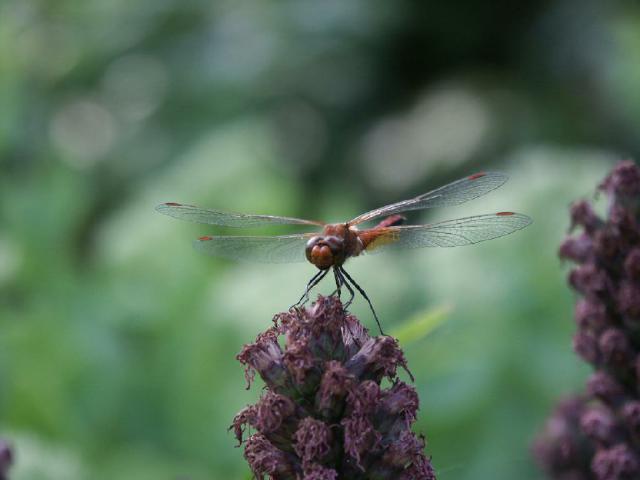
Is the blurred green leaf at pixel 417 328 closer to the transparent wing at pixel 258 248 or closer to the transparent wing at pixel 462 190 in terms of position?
the transparent wing at pixel 258 248

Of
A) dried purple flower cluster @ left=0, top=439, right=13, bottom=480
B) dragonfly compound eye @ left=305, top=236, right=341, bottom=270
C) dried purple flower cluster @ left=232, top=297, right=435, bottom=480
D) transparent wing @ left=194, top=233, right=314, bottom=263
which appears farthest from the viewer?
transparent wing @ left=194, top=233, right=314, bottom=263

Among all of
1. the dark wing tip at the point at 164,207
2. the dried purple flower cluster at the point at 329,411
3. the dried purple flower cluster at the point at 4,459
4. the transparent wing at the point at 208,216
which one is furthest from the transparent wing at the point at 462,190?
the dried purple flower cluster at the point at 4,459

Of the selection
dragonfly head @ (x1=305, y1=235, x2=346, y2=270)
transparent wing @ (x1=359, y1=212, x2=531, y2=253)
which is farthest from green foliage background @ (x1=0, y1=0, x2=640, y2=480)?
transparent wing @ (x1=359, y1=212, x2=531, y2=253)

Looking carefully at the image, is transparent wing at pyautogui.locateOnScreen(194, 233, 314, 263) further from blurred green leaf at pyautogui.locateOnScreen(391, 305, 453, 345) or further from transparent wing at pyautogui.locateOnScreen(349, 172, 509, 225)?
blurred green leaf at pyautogui.locateOnScreen(391, 305, 453, 345)

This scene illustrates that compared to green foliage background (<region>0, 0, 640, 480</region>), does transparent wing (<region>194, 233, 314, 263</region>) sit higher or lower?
lower

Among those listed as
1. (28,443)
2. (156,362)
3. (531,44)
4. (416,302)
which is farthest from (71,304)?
(531,44)

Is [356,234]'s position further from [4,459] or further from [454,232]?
[4,459]

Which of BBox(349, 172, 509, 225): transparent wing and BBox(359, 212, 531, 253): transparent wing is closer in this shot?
BBox(359, 212, 531, 253): transparent wing

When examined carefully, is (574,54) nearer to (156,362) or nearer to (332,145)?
(332,145)

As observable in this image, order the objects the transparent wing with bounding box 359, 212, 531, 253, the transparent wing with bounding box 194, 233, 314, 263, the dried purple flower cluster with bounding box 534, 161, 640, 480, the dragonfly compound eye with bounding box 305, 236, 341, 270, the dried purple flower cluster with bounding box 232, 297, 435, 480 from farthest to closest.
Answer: the transparent wing with bounding box 194, 233, 314, 263 < the transparent wing with bounding box 359, 212, 531, 253 < the dragonfly compound eye with bounding box 305, 236, 341, 270 < the dried purple flower cluster with bounding box 534, 161, 640, 480 < the dried purple flower cluster with bounding box 232, 297, 435, 480
